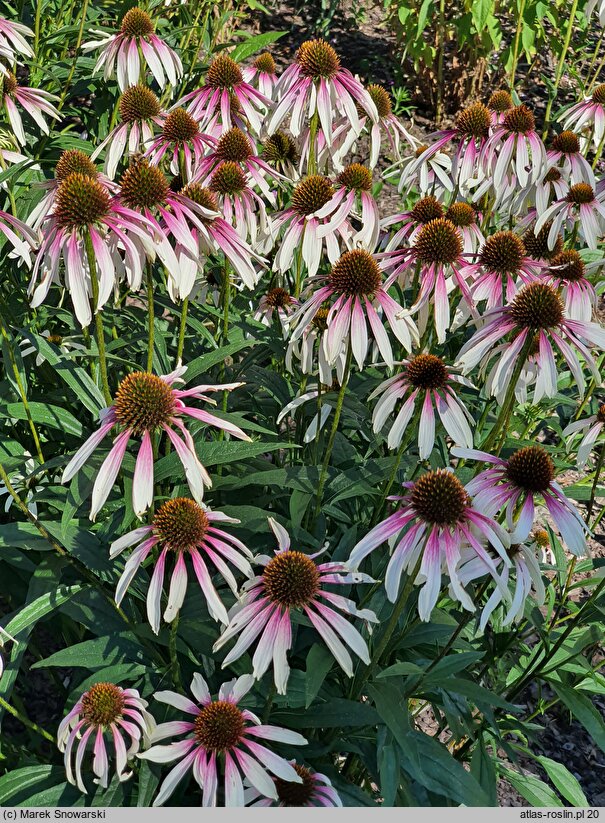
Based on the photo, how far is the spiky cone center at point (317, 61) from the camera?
7.38 ft

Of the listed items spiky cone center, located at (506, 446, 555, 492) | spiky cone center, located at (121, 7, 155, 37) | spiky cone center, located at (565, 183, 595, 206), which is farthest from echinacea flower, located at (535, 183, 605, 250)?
spiky cone center, located at (121, 7, 155, 37)

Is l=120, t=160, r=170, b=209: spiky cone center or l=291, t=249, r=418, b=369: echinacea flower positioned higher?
l=120, t=160, r=170, b=209: spiky cone center

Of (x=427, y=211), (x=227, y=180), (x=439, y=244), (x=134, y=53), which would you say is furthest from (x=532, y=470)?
(x=134, y=53)

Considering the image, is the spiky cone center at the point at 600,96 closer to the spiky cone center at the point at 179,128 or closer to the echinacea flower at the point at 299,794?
the spiky cone center at the point at 179,128

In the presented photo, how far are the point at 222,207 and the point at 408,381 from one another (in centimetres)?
72

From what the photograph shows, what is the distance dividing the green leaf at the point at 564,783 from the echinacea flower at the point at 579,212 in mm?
1432

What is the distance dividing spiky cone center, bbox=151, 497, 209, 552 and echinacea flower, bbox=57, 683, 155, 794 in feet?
0.91

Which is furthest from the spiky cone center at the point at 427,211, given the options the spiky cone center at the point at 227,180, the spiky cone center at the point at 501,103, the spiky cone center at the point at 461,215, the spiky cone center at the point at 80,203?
the spiky cone center at the point at 80,203

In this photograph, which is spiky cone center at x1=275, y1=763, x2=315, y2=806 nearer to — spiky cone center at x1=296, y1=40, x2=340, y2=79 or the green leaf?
the green leaf

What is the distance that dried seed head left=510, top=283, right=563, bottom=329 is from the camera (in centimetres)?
167

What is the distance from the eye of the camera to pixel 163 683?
1.71 meters

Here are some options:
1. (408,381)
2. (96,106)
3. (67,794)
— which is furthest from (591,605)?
(96,106)

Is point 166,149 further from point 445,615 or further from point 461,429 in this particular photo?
point 445,615

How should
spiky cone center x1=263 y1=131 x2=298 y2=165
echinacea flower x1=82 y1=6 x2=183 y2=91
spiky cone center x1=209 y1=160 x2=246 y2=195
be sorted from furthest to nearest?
spiky cone center x1=263 y1=131 x2=298 y2=165
echinacea flower x1=82 y1=6 x2=183 y2=91
spiky cone center x1=209 y1=160 x2=246 y2=195
